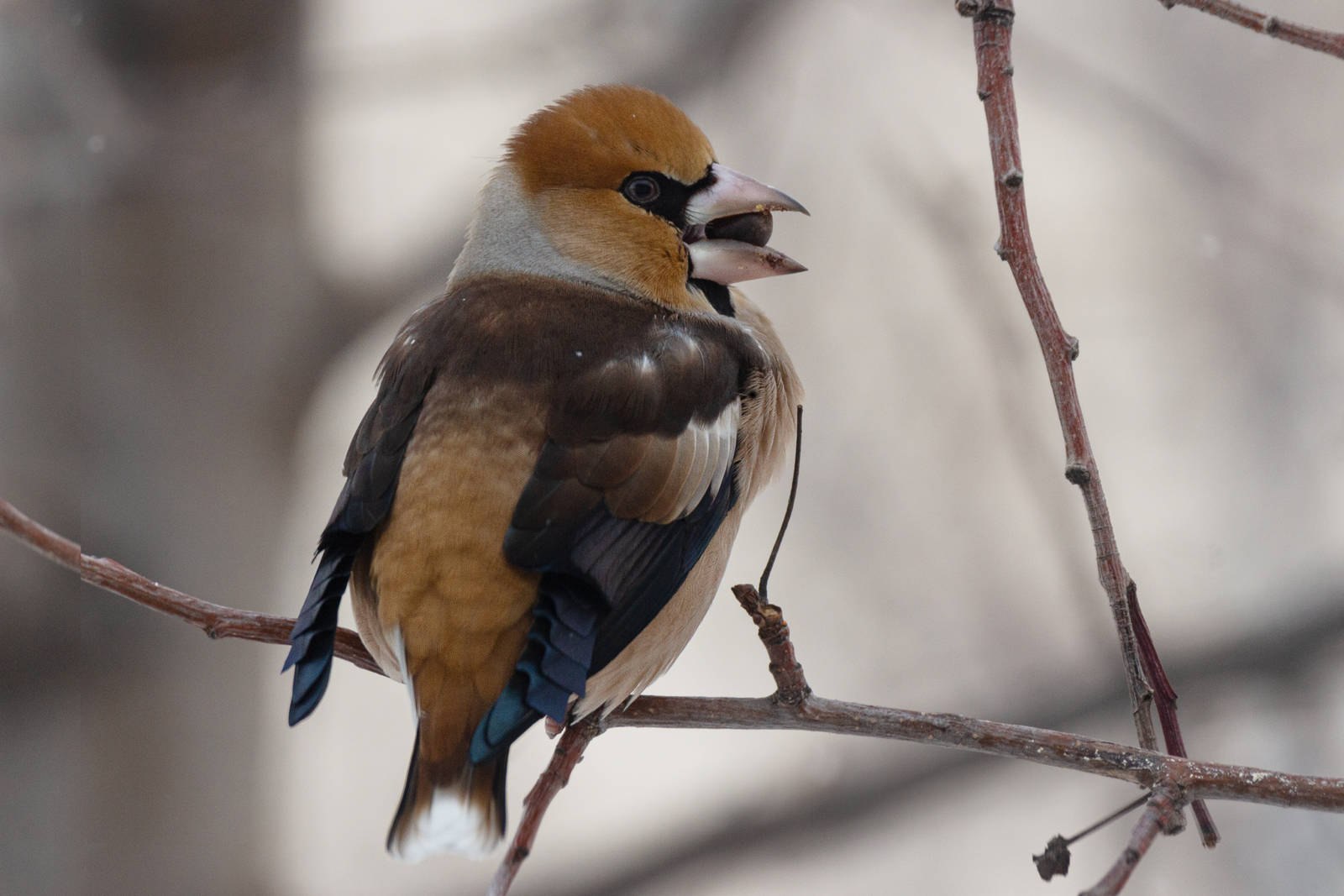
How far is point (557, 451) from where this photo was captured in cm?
242

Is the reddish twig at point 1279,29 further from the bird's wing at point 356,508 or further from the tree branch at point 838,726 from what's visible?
the bird's wing at point 356,508

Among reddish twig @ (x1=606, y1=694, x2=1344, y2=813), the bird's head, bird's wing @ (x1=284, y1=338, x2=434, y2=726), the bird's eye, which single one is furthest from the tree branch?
the bird's eye

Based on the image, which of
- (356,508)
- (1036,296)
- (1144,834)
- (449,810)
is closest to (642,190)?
(356,508)

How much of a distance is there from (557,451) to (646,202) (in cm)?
76

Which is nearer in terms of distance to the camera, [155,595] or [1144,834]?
[1144,834]

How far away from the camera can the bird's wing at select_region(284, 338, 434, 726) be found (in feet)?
7.06

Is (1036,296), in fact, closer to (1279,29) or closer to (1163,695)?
(1279,29)

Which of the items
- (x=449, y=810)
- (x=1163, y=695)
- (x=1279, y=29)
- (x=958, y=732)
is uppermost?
(x=1279, y=29)

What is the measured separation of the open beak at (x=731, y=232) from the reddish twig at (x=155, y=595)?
43.8 inches

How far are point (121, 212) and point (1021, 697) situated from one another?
3.57m

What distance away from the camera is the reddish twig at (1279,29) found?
1.85 meters

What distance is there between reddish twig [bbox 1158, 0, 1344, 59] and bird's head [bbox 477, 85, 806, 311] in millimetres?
1097

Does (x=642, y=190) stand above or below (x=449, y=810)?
above

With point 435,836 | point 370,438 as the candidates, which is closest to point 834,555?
point 370,438
